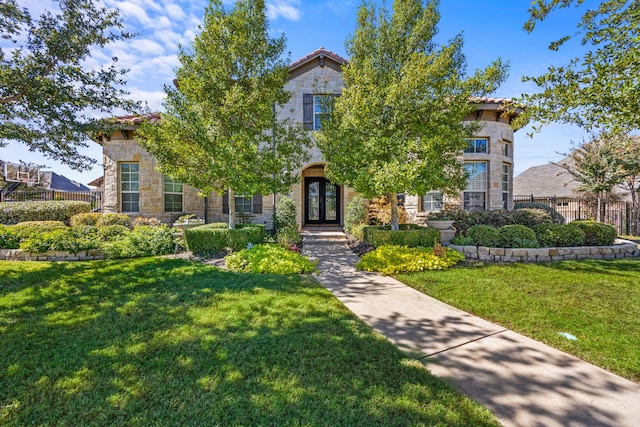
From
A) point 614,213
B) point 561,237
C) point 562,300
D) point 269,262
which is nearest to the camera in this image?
point 562,300

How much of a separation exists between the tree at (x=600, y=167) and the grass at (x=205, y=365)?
47.9 ft

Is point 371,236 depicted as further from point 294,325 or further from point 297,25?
point 297,25

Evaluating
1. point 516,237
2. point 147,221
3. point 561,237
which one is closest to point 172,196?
point 147,221

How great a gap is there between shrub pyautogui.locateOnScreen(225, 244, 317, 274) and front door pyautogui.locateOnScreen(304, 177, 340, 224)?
6.94 meters

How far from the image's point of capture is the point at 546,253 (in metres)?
7.52

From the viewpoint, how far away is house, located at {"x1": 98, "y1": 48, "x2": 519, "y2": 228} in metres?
11.5

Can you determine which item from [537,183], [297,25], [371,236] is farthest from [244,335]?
[537,183]

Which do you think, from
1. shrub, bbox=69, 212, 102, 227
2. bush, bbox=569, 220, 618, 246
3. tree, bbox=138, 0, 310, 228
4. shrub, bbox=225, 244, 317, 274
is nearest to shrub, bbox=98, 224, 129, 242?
tree, bbox=138, 0, 310, 228

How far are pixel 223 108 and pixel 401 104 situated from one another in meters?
4.59

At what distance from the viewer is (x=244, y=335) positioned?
321 cm

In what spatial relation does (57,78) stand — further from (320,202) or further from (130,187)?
(320,202)

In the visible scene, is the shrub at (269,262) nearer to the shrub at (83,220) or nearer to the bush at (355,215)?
the bush at (355,215)

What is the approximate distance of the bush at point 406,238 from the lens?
26.2 feet

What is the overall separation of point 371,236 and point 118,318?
6.34m
